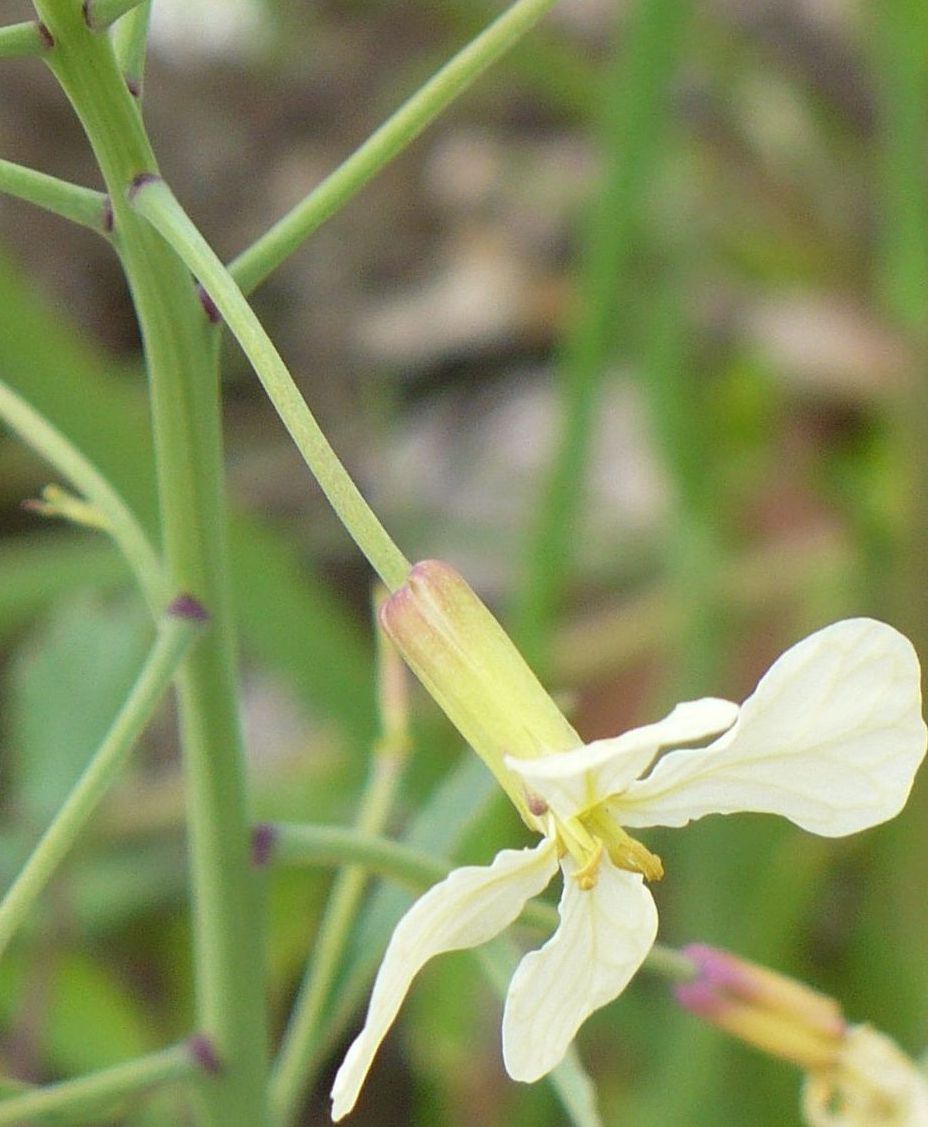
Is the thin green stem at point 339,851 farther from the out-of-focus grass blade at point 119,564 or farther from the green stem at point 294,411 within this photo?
the out-of-focus grass blade at point 119,564

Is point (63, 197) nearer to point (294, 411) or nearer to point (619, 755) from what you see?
point (294, 411)

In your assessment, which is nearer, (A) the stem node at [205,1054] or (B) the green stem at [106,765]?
(B) the green stem at [106,765]

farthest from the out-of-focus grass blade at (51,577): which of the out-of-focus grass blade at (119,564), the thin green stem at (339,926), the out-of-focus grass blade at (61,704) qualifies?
the thin green stem at (339,926)

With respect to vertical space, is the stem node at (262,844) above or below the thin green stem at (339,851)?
above

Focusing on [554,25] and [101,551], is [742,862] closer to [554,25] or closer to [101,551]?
[101,551]

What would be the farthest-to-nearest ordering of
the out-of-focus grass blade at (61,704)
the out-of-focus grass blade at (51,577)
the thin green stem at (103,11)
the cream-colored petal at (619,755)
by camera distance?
the out-of-focus grass blade at (51,577)
the out-of-focus grass blade at (61,704)
the thin green stem at (103,11)
the cream-colored petal at (619,755)

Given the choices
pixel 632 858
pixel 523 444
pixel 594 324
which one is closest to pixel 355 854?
pixel 632 858

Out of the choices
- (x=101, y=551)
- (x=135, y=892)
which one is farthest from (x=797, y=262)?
(x=135, y=892)
